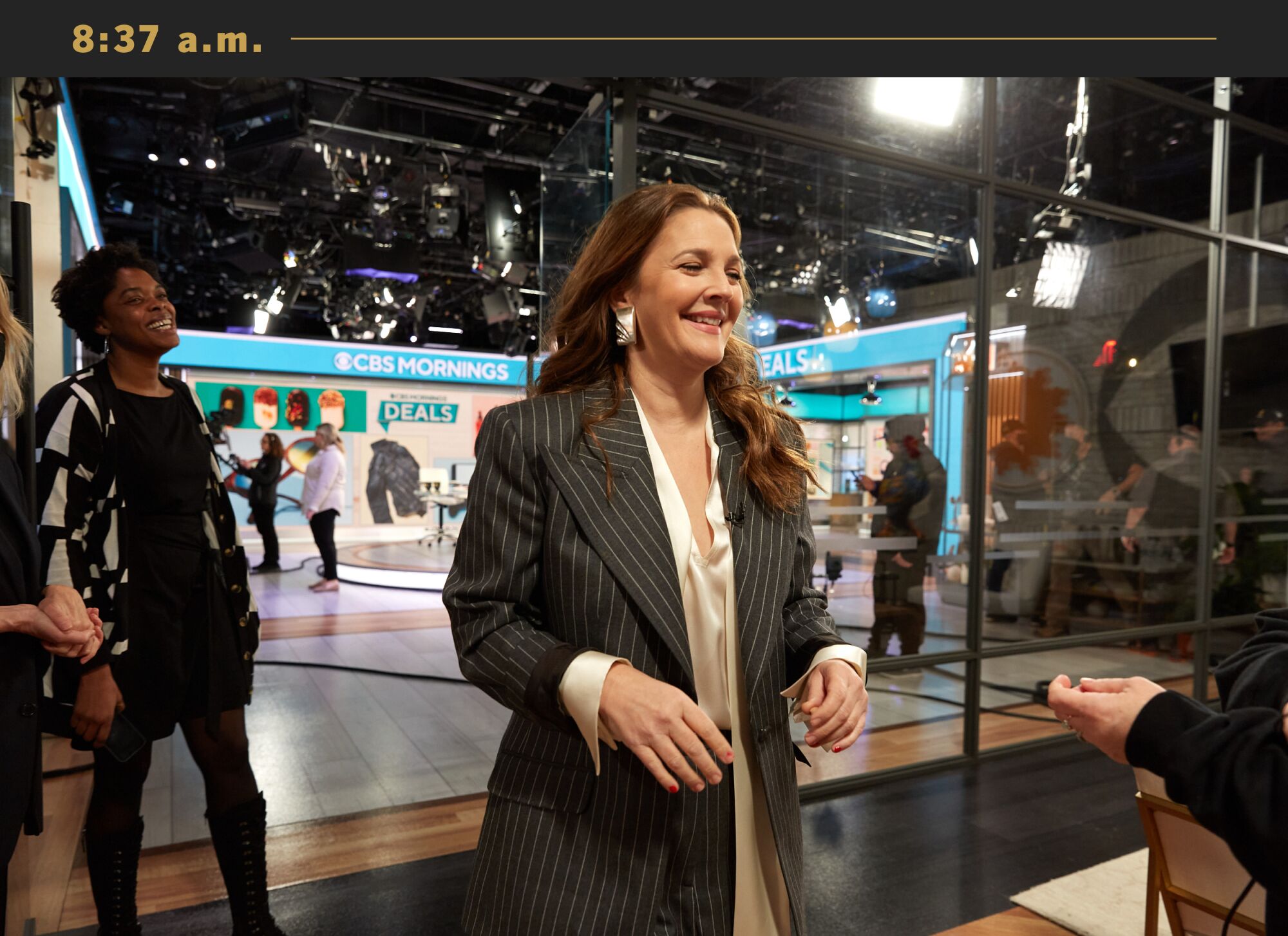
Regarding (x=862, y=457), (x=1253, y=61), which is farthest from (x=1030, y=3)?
(x=862, y=457)

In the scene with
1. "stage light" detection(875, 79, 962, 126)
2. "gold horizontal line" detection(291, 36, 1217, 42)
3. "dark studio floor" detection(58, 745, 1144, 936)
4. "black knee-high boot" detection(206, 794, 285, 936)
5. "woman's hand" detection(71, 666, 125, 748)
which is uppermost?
"stage light" detection(875, 79, 962, 126)

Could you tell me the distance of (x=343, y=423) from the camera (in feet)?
37.1

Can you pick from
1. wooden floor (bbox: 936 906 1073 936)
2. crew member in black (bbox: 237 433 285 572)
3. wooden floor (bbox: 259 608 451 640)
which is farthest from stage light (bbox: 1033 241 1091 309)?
crew member in black (bbox: 237 433 285 572)

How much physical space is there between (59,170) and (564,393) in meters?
3.70

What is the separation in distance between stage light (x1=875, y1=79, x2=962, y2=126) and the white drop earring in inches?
121

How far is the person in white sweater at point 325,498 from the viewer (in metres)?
8.58

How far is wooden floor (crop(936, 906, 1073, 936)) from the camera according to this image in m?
2.38

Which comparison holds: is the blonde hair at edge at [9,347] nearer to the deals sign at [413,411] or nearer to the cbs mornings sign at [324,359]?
the cbs mornings sign at [324,359]

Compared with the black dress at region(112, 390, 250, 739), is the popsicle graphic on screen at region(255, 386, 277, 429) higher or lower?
higher

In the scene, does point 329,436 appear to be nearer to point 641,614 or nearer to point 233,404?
point 233,404

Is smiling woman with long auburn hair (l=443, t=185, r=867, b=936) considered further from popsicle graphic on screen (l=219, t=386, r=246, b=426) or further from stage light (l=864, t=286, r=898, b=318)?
popsicle graphic on screen (l=219, t=386, r=246, b=426)

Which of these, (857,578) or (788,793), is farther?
(857,578)

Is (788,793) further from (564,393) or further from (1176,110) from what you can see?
(1176,110)

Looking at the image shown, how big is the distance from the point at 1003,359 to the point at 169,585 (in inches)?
143
